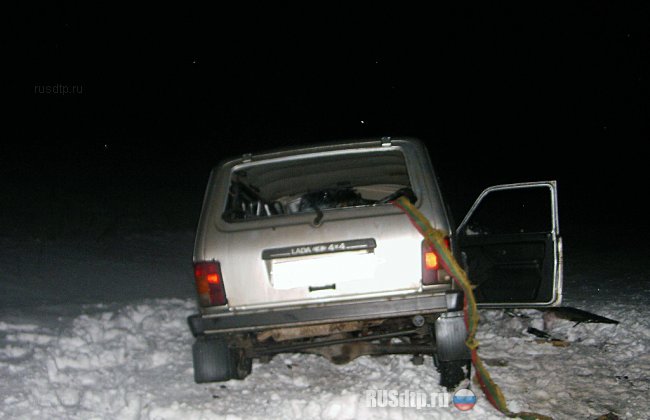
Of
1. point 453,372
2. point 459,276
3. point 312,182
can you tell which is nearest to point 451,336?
point 453,372

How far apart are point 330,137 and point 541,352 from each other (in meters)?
37.4

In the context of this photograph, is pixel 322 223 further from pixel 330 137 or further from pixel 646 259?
pixel 330 137

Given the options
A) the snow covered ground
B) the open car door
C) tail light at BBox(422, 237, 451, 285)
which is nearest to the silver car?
tail light at BBox(422, 237, 451, 285)

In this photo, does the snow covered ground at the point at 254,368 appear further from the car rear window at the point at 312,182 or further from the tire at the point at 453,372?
the car rear window at the point at 312,182

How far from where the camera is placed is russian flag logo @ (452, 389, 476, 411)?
398cm

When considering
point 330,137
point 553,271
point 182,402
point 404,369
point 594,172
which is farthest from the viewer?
point 330,137

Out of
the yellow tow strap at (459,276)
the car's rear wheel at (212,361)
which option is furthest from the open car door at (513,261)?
the car's rear wheel at (212,361)

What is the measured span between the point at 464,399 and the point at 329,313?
43.8 inches

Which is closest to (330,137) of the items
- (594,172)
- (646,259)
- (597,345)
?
(594,172)

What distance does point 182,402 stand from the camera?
419 cm

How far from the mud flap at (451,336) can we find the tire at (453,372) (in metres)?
0.10

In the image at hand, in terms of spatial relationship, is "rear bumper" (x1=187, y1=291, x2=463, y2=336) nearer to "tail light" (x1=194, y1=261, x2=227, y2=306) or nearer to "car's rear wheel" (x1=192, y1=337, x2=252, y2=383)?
"tail light" (x1=194, y1=261, x2=227, y2=306)

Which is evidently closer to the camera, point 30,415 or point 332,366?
point 30,415

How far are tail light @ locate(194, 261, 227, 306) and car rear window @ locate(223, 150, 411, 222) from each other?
58 centimetres
